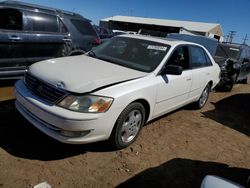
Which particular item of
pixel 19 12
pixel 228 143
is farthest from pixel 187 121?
pixel 19 12

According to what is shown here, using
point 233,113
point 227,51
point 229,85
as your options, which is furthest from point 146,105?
point 227,51

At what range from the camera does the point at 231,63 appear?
9828 millimetres

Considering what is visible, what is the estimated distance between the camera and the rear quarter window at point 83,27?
285 inches

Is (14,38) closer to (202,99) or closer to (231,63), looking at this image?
(202,99)

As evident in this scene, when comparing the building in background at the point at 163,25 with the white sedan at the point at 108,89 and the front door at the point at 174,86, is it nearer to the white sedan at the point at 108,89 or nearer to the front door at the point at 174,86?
the front door at the point at 174,86

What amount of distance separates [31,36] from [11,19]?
0.56 metres

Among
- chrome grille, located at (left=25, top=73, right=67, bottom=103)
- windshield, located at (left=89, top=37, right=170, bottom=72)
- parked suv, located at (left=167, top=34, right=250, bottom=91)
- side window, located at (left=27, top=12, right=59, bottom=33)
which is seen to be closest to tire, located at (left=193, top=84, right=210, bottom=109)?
windshield, located at (left=89, top=37, right=170, bottom=72)

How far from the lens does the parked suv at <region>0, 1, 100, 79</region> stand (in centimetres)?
582

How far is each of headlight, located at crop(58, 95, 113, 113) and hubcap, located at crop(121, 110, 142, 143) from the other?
0.58 m

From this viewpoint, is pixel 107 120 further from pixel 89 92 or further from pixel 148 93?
pixel 148 93

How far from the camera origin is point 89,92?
11.6ft

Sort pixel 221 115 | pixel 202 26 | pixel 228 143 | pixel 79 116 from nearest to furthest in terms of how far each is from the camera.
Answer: pixel 79 116 < pixel 228 143 < pixel 221 115 < pixel 202 26

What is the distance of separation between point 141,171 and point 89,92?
127 cm

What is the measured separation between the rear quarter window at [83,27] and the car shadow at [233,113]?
375cm
